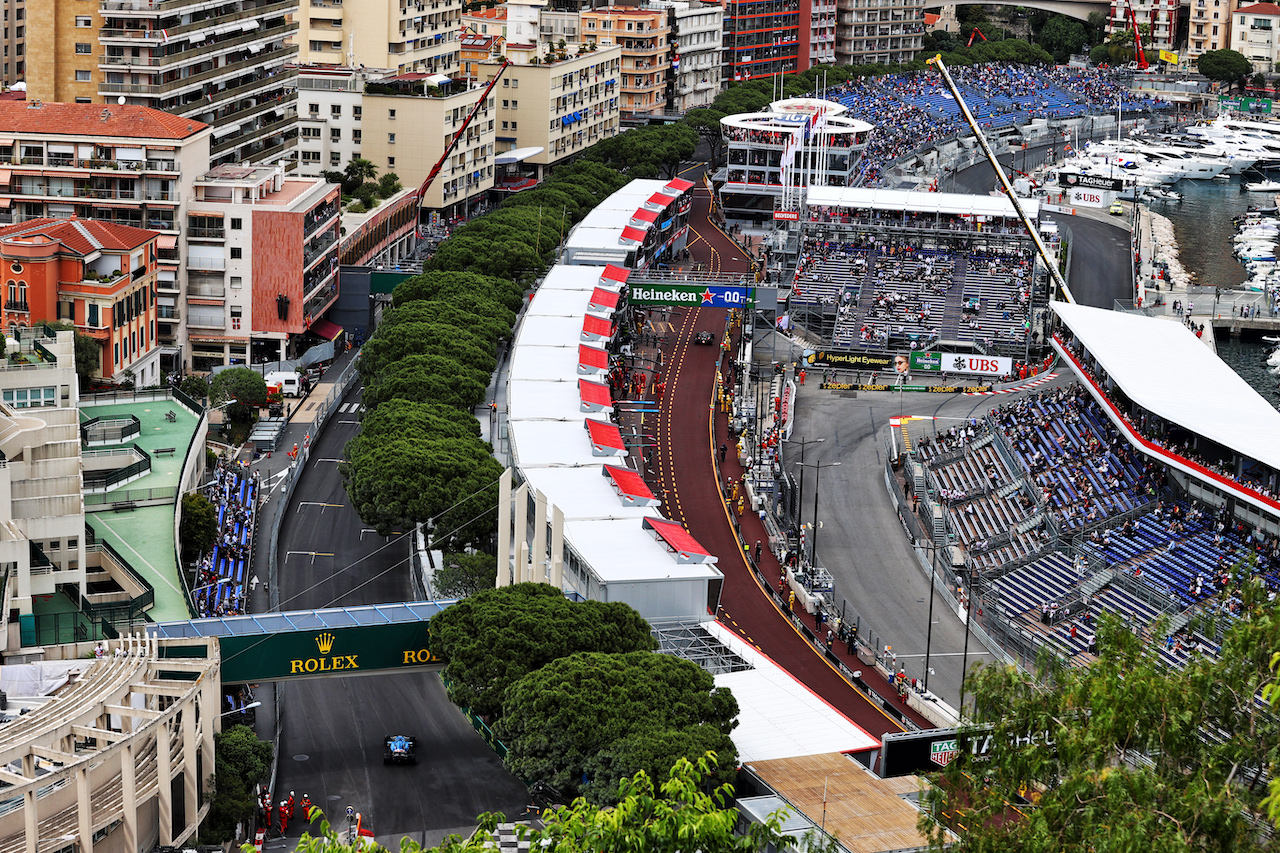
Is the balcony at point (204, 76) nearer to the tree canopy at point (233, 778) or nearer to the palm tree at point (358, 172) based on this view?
the palm tree at point (358, 172)

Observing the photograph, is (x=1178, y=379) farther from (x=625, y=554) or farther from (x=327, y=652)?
(x=327, y=652)

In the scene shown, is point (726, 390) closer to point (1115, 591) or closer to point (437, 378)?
point (437, 378)

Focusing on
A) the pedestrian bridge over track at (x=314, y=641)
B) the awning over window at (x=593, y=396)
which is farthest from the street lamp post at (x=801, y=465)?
the pedestrian bridge over track at (x=314, y=641)

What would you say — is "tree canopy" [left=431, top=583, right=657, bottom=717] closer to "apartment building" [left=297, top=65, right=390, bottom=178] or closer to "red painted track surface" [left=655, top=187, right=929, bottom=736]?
"red painted track surface" [left=655, top=187, right=929, bottom=736]

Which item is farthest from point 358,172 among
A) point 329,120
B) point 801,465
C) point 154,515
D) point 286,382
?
point 154,515

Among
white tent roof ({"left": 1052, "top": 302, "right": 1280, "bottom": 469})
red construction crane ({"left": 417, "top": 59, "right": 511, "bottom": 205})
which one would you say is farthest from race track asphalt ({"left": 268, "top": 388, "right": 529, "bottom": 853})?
red construction crane ({"left": 417, "top": 59, "right": 511, "bottom": 205})

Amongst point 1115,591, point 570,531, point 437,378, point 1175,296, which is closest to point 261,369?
point 437,378
